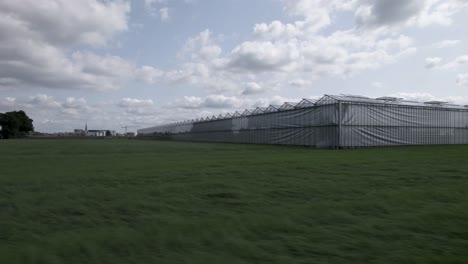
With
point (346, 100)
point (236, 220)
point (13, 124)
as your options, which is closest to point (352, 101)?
point (346, 100)

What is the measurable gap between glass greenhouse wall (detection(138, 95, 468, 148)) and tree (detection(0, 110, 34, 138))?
79.1m

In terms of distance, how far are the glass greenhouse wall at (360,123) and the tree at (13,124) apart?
7913 centimetres

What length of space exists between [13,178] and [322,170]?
11.0m

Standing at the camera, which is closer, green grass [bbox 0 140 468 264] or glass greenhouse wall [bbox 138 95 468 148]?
green grass [bbox 0 140 468 264]

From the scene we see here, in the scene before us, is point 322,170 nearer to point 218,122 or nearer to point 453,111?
point 453,111

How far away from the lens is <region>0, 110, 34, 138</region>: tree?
9550cm

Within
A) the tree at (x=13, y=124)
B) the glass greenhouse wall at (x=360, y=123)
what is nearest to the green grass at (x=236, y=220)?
the glass greenhouse wall at (x=360, y=123)

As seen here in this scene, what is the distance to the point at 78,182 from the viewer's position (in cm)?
1066

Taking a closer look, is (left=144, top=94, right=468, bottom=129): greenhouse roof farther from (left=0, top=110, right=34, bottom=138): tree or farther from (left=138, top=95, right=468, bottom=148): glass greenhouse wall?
(left=0, top=110, right=34, bottom=138): tree

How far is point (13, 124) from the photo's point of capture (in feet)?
319

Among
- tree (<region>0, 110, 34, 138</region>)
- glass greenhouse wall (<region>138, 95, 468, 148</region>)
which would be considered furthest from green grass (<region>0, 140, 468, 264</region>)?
tree (<region>0, 110, 34, 138</region>)

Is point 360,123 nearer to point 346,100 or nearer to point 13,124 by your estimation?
point 346,100

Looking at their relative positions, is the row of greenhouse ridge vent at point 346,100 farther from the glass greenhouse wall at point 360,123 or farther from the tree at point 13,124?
the tree at point 13,124

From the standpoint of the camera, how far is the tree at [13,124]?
3760 inches
